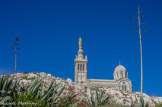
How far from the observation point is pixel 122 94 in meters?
27.4

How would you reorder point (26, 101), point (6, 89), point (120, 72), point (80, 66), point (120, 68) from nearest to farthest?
1. point (26, 101)
2. point (6, 89)
3. point (120, 72)
4. point (120, 68)
5. point (80, 66)

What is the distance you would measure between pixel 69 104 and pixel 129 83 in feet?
212

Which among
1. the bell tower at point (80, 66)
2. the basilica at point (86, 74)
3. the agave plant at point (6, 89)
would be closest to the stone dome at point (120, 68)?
the basilica at point (86, 74)

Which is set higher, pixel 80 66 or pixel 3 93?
pixel 80 66

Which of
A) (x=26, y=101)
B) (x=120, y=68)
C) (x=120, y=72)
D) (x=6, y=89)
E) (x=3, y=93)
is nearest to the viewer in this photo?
(x=26, y=101)

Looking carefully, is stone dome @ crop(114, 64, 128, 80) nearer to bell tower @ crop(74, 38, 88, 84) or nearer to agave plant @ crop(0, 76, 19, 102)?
bell tower @ crop(74, 38, 88, 84)

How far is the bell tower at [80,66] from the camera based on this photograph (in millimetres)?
68938

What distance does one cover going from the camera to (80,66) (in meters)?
71.1

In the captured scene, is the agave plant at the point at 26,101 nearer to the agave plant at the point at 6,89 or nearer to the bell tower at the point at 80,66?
the agave plant at the point at 6,89

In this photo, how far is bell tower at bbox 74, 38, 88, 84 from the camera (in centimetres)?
6894

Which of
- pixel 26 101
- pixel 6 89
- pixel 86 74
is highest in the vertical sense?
pixel 86 74

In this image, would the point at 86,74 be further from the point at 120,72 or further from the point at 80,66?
the point at 120,72

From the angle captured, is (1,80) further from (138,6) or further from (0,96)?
(138,6)

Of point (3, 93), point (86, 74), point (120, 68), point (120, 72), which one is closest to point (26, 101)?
point (3, 93)
